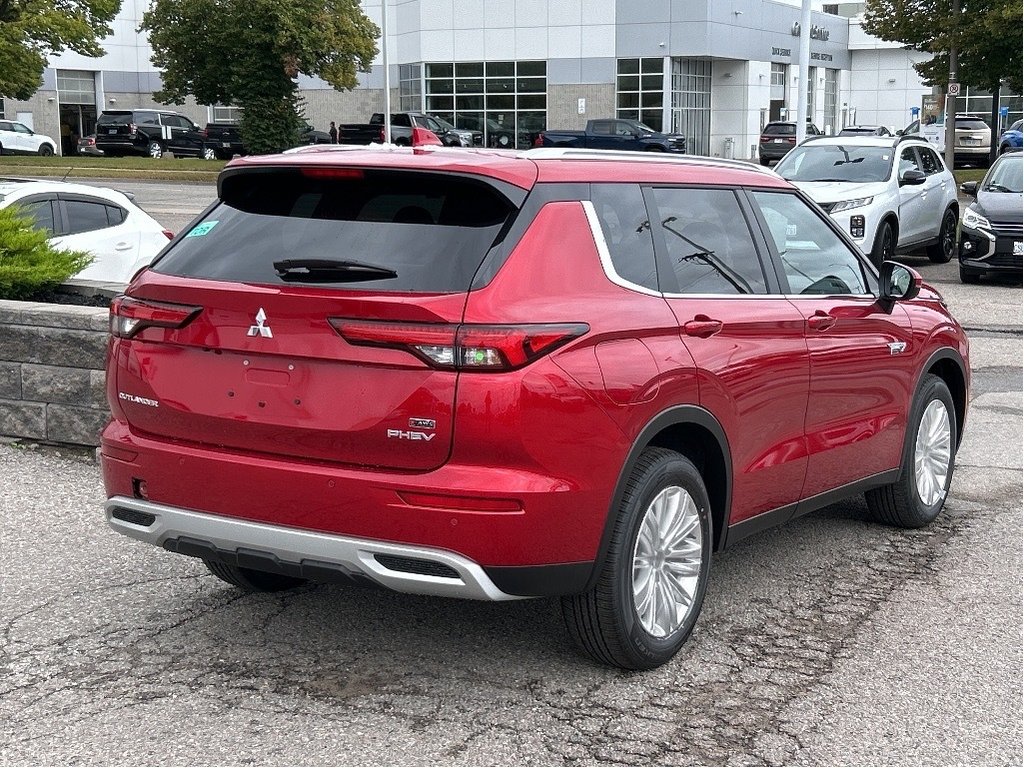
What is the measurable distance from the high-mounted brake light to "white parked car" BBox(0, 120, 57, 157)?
2053 inches

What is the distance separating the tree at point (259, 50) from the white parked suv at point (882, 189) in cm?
2730

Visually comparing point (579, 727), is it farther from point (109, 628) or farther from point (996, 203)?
point (996, 203)

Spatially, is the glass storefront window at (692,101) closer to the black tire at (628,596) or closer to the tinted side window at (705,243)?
the tinted side window at (705,243)

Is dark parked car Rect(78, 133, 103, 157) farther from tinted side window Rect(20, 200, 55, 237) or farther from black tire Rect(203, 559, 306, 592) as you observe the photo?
black tire Rect(203, 559, 306, 592)

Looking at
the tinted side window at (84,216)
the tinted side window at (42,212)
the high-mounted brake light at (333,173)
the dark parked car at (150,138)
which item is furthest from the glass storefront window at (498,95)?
the high-mounted brake light at (333,173)

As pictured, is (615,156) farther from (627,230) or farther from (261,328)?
(261,328)

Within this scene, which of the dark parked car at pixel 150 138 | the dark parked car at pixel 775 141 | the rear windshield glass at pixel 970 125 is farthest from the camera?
the dark parked car at pixel 150 138

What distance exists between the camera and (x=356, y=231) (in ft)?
14.0

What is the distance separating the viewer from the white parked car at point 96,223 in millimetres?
11734

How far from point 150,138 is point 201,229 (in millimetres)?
50613

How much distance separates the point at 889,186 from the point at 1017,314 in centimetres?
384

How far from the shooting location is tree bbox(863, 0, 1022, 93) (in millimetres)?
30766

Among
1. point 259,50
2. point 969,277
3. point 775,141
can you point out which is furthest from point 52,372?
point 775,141

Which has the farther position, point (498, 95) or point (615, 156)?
point (498, 95)
